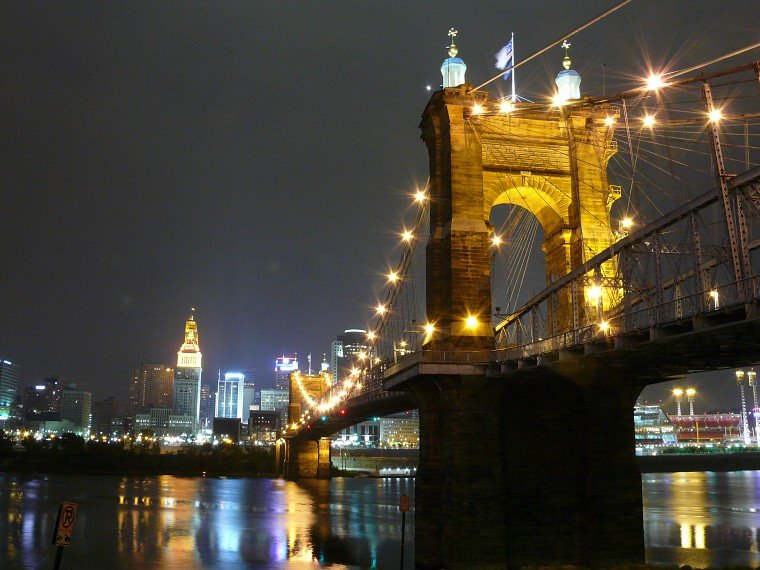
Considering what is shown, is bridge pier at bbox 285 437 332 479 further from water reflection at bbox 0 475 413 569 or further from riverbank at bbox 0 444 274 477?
water reflection at bbox 0 475 413 569

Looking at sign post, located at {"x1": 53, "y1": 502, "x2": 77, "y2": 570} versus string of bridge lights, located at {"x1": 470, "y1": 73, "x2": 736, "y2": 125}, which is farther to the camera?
string of bridge lights, located at {"x1": 470, "y1": 73, "x2": 736, "y2": 125}

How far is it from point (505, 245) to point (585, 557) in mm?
17862

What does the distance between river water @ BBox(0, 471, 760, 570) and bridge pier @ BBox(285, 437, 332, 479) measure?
2907 cm

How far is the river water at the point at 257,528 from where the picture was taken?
40.0 m

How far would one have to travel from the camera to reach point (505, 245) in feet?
140

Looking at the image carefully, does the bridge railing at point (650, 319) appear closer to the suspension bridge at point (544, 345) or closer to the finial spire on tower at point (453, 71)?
the suspension bridge at point (544, 345)

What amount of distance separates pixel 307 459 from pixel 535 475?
325ft

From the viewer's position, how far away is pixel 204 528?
2121 inches

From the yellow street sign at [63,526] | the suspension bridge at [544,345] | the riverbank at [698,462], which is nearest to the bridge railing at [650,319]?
the suspension bridge at [544,345]

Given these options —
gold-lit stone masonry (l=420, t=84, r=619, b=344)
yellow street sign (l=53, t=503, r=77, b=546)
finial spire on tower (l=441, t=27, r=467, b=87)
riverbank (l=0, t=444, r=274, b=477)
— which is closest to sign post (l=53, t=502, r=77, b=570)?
yellow street sign (l=53, t=503, r=77, b=546)

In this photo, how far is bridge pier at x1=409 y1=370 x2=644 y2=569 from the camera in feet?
102

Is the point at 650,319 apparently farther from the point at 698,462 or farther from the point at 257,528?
the point at 698,462

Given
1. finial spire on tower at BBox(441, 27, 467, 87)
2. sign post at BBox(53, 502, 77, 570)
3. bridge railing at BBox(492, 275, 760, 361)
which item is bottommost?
sign post at BBox(53, 502, 77, 570)

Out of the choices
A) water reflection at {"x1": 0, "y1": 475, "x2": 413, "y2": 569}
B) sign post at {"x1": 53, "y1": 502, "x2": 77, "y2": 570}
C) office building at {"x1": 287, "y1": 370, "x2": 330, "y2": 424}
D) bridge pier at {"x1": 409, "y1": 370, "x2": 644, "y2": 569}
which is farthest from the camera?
office building at {"x1": 287, "y1": 370, "x2": 330, "y2": 424}
